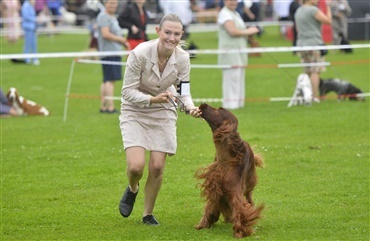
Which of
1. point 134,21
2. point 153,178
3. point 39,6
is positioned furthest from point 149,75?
point 39,6

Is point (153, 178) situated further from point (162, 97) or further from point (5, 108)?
point (5, 108)

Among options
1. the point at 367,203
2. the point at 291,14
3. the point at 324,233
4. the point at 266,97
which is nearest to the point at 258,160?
the point at 324,233

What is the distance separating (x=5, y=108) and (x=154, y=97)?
904 cm

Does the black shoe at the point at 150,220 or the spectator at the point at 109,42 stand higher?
the spectator at the point at 109,42

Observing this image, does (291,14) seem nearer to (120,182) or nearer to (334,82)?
→ (334,82)

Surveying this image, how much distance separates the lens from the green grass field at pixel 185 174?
7254 mm

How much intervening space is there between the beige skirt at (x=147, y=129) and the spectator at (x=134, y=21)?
8170 millimetres

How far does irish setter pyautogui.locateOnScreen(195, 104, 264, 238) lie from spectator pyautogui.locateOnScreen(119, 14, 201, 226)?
0.71 feet

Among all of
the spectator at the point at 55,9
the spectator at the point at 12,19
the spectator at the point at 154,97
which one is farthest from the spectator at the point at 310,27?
the spectator at the point at 55,9

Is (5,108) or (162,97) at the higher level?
(162,97)

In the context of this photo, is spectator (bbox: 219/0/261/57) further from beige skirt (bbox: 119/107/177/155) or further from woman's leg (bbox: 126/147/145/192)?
woman's leg (bbox: 126/147/145/192)

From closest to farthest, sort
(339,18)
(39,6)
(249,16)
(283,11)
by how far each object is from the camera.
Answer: (339,18) < (249,16) < (283,11) < (39,6)

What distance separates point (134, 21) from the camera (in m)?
15.2

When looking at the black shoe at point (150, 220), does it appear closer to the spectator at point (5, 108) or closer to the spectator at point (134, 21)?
the spectator at point (134, 21)
